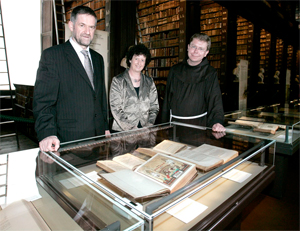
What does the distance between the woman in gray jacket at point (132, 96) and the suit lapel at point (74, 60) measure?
49 cm

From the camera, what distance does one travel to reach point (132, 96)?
7.13 ft

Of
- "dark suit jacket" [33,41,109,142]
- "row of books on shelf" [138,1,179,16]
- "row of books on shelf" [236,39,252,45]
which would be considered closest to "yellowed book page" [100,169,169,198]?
"dark suit jacket" [33,41,109,142]

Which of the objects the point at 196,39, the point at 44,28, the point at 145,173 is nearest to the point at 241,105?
the point at 196,39

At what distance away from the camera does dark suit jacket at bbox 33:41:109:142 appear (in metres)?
1.56

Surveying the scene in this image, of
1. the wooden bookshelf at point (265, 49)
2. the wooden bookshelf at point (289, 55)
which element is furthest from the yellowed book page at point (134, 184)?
the wooden bookshelf at point (289, 55)

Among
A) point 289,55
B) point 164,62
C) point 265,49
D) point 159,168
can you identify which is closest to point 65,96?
point 159,168

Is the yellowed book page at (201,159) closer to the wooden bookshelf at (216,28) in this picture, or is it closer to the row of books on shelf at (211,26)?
the wooden bookshelf at (216,28)

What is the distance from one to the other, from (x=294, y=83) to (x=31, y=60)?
8079mm

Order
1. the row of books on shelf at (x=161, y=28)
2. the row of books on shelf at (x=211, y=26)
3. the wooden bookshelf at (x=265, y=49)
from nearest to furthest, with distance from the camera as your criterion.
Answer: the row of books on shelf at (x=211, y=26), the row of books on shelf at (x=161, y=28), the wooden bookshelf at (x=265, y=49)

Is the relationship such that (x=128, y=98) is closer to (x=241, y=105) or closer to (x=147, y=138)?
(x=147, y=138)

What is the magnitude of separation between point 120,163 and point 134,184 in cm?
30

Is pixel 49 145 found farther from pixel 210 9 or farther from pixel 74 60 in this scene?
pixel 210 9

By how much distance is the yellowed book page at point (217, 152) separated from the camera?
1216mm

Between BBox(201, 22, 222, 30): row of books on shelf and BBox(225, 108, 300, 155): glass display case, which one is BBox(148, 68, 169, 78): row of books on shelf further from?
BBox(225, 108, 300, 155): glass display case
